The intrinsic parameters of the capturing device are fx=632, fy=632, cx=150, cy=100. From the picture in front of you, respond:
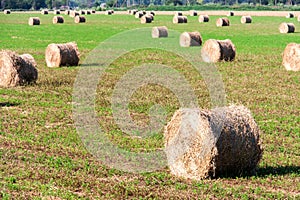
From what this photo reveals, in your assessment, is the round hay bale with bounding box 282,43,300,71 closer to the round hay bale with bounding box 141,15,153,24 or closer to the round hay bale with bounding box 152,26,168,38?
the round hay bale with bounding box 152,26,168,38

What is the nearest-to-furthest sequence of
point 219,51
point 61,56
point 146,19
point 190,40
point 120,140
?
point 120,140, point 61,56, point 219,51, point 190,40, point 146,19

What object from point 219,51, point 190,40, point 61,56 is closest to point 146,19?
point 190,40

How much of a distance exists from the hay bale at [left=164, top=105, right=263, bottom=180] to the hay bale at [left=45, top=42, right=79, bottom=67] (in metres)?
19.3

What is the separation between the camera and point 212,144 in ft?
41.5

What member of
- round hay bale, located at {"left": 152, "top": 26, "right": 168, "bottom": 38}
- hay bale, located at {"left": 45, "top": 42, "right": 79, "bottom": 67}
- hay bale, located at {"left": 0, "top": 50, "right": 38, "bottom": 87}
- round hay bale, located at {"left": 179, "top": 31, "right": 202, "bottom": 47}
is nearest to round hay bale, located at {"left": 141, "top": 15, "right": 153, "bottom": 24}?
round hay bale, located at {"left": 152, "top": 26, "right": 168, "bottom": 38}

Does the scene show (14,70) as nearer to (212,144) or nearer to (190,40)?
(212,144)

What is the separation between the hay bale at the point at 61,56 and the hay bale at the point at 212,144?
19.3 meters

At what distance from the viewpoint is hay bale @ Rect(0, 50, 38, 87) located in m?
25.2

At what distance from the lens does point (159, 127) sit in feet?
60.1

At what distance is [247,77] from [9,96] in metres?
11.3

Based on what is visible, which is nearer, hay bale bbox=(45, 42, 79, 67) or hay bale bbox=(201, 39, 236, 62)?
hay bale bbox=(45, 42, 79, 67)

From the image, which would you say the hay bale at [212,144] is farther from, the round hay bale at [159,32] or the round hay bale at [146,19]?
the round hay bale at [146,19]

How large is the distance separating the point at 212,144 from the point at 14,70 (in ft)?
46.8

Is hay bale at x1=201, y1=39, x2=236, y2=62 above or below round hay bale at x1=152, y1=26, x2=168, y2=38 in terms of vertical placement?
above
